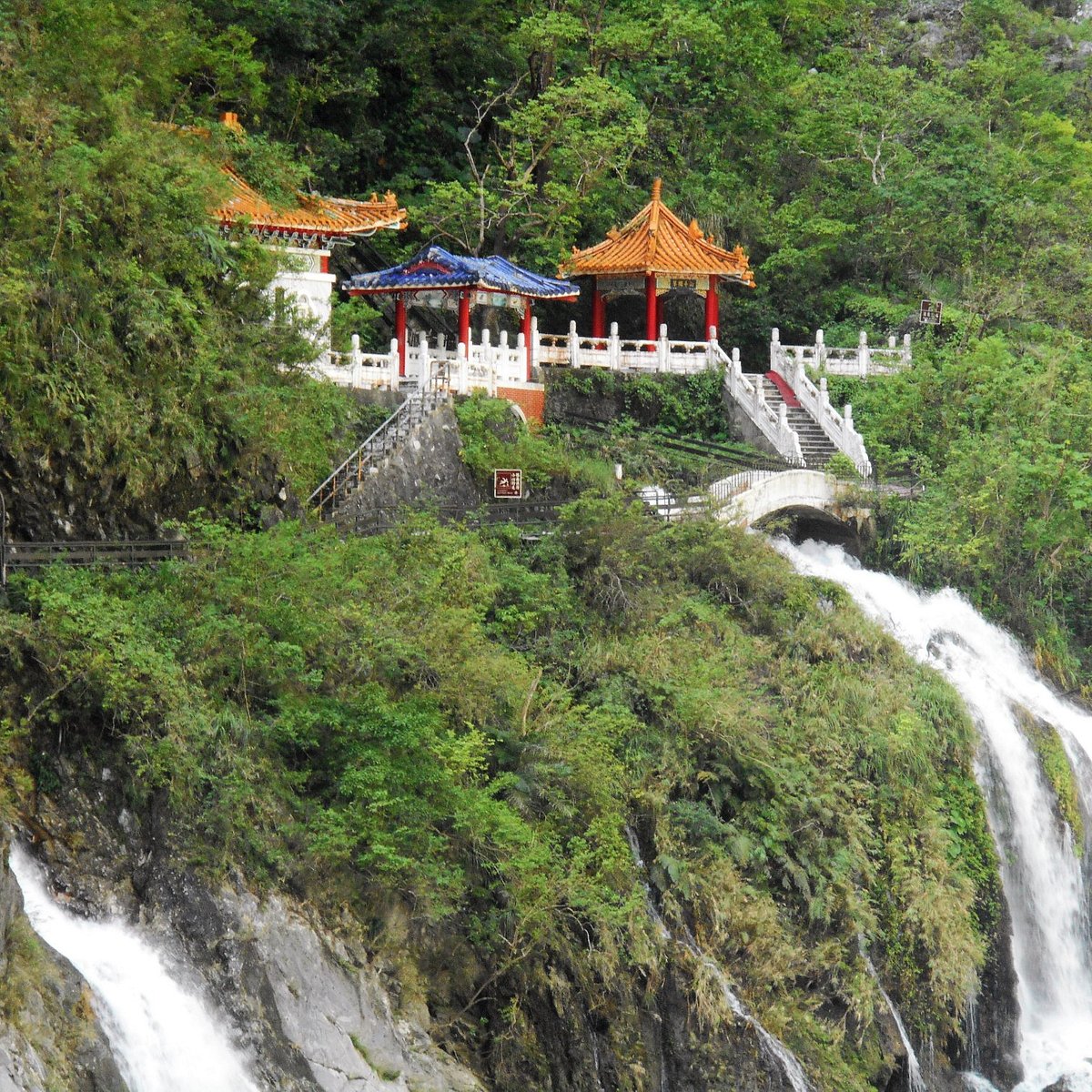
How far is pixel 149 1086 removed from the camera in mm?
18766

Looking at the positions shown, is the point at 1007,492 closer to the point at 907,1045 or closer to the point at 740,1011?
the point at 907,1045

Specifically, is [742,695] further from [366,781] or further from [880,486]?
[880,486]

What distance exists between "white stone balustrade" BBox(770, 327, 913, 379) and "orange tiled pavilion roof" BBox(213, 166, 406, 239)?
10338mm

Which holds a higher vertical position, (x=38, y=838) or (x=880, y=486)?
(x=880, y=486)

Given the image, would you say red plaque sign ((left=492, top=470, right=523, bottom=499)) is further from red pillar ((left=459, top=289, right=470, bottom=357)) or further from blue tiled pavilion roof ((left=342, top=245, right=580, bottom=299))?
blue tiled pavilion roof ((left=342, top=245, right=580, bottom=299))

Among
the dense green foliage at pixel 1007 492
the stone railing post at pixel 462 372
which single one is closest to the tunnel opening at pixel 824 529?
the dense green foliage at pixel 1007 492

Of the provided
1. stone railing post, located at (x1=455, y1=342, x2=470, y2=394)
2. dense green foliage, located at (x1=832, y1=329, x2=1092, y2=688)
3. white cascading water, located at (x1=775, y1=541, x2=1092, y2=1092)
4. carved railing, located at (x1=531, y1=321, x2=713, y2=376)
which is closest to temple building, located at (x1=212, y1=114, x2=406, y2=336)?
stone railing post, located at (x1=455, y1=342, x2=470, y2=394)

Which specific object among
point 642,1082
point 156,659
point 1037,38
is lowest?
point 642,1082

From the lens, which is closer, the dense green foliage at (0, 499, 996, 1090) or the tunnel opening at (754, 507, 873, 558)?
the dense green foliage at (0, 499, 996, 1090)

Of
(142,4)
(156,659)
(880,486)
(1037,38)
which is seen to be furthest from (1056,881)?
(1037,38)

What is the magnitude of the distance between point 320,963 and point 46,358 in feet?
27.0

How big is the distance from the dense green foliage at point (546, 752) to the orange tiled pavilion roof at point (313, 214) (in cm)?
783

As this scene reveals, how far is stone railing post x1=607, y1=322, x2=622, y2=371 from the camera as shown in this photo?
41.1 m

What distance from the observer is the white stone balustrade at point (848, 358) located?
4384cm
